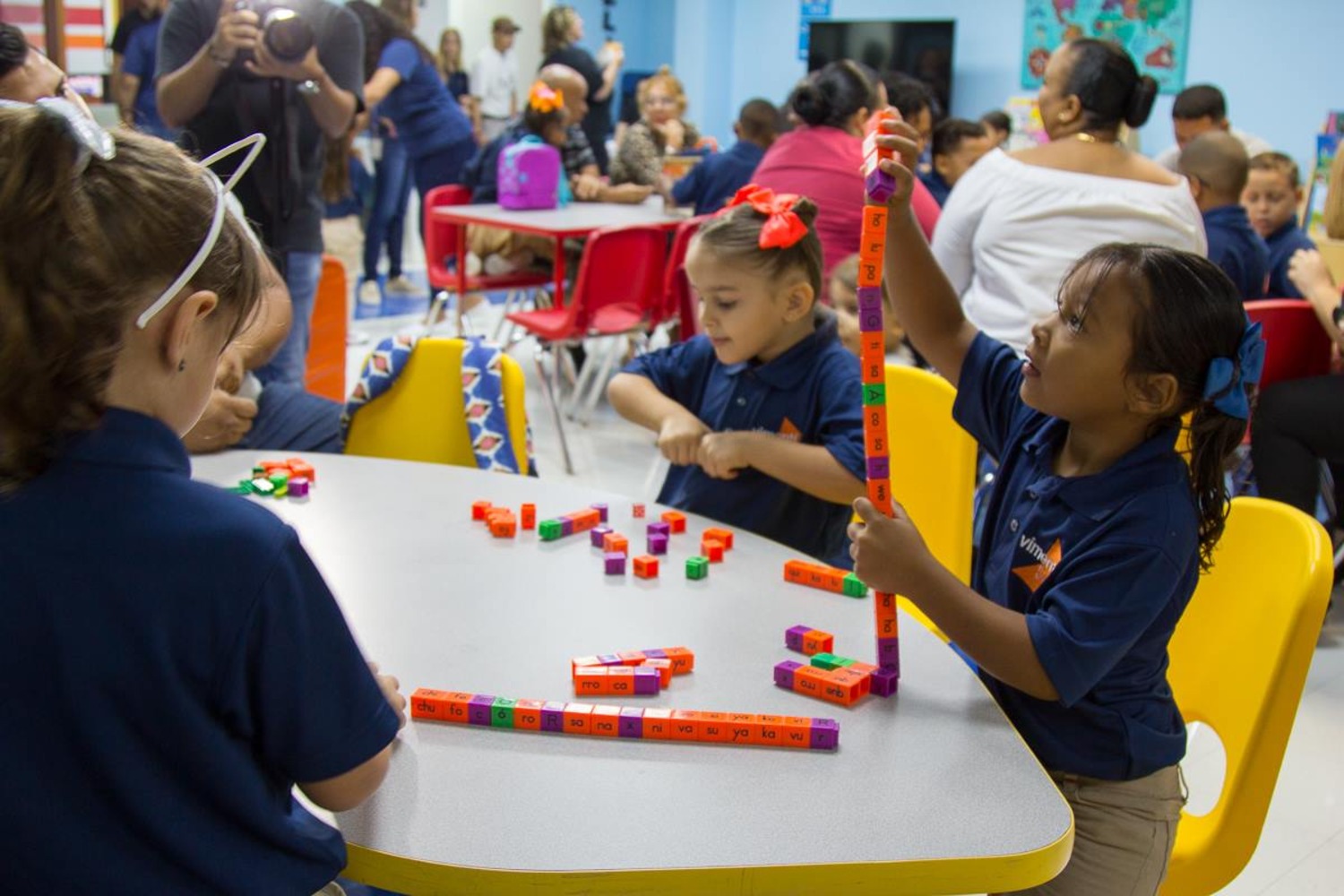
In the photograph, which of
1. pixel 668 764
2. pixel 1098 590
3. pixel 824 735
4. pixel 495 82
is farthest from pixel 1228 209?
pixel 495 82

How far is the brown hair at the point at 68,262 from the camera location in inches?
33.7

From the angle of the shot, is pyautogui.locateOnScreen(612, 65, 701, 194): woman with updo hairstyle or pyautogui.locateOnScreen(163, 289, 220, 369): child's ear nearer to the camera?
pyautogui.locateOnScreen(163, 289, 220, 369): child's ear

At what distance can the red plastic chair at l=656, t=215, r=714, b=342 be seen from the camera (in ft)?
15.4

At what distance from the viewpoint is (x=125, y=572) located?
881 mm

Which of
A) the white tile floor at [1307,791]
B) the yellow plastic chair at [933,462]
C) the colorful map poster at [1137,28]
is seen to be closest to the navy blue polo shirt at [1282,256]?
the white tile floor at [1307,791]

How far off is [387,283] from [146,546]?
7.40 metres

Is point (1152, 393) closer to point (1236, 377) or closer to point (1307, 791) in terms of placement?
point (1236, 377)

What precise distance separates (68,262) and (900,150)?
0.95 meters

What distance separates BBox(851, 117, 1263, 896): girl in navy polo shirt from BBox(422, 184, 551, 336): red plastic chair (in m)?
4.08

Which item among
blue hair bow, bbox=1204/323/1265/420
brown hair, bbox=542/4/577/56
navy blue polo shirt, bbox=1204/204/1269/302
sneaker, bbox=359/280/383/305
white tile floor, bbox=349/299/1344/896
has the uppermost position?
brown hair, bbox=542/4/577/56

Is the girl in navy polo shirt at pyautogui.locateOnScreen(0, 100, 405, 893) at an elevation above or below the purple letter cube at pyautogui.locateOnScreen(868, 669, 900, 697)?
above

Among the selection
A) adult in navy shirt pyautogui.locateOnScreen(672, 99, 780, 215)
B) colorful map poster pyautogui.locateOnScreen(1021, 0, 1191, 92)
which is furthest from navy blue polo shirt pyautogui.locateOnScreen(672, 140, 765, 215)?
colorful map poster pyautogui.locateOnScreen(1021, 0, 1191, 92)

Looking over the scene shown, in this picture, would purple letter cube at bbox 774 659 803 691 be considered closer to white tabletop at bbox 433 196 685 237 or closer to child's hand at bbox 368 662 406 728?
child's hand at bbox 368 662 406 728

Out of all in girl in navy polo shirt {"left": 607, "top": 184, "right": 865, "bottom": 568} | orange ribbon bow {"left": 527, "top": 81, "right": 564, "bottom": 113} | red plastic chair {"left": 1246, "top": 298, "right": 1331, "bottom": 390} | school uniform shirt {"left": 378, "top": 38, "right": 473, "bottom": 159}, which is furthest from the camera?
school uniform shirt {"left": 378, "top": 38, "right": 473, "bottom": 159}
